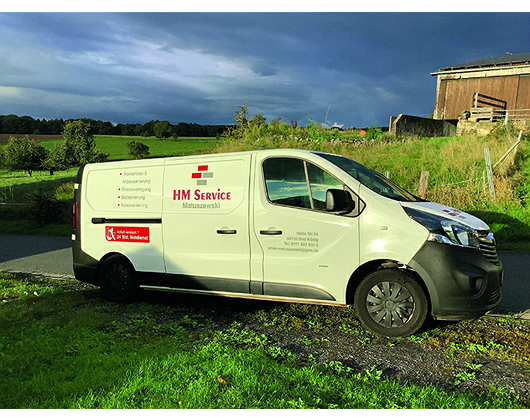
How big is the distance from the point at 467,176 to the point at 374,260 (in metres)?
11.1

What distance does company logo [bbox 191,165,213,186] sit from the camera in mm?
5590

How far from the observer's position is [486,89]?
31094 millimetres

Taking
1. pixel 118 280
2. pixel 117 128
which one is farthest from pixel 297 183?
pixel 117 128

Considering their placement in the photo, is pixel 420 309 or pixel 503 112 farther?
pixel 503 112

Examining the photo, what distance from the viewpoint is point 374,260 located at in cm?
475

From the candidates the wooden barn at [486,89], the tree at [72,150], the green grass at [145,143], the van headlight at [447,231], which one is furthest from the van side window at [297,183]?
the green grass at [145,143]

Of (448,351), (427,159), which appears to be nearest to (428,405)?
(448,351)

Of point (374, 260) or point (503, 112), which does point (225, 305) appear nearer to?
point (374, 260)

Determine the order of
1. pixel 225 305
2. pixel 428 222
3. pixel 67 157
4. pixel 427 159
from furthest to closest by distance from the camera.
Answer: pixel 67 157
pixel 427 159
pixel 225 305
pixel 428 222

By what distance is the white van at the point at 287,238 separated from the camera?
4.52m

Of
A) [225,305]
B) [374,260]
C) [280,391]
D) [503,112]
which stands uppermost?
[503,112]

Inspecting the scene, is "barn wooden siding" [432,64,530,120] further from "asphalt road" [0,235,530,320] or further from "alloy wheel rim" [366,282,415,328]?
"alloy wheel rim" [366,282,415,328]

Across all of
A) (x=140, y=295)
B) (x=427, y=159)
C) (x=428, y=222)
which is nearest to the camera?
(x=428, y=222)

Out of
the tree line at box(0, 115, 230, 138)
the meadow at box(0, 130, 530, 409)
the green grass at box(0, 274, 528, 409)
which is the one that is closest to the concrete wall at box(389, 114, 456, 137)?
the meadow at box(0, 130, 530, 409)
